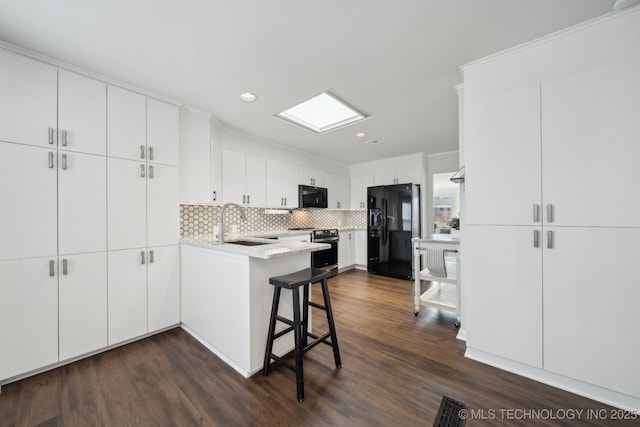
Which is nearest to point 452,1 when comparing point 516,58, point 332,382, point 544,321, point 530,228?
point 516,58

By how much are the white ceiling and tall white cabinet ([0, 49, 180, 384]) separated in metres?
0.34

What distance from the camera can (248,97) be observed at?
245 cm

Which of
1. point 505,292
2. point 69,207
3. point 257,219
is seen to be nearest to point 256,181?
point 257,219

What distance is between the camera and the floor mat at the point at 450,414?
1.35 metres

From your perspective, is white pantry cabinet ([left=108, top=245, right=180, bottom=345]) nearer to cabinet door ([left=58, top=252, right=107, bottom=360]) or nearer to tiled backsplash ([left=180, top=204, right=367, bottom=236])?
cabinet door ([left=58, top=252, right=107, bottom=360])

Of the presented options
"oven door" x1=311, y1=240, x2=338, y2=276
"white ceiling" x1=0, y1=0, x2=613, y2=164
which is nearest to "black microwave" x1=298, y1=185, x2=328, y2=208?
"oven door" x1=311, y1=240, x2=338, y2=276

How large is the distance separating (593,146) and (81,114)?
390 centimetres

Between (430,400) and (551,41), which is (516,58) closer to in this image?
(551,41)

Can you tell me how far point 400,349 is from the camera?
2102mm

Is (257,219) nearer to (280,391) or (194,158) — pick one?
(194,158)

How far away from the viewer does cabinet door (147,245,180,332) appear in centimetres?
237

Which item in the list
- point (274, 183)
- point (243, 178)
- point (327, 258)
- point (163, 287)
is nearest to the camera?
point (163, 287)

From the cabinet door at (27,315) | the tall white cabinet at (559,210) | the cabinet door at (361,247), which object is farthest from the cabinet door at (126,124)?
the cabinet door at (361,247)

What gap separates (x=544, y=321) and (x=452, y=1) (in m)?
2.21
